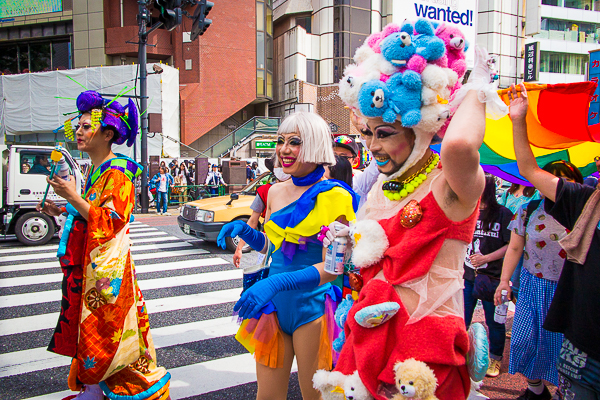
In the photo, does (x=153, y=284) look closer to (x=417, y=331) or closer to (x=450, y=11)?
(x=417, y=331)

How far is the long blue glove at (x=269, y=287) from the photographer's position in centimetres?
175

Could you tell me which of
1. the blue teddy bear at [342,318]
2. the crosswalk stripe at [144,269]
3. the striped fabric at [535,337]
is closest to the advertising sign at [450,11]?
the crosswalk stripe at [144,269]

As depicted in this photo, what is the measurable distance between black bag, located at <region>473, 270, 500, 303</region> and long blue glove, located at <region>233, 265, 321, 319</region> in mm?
2250

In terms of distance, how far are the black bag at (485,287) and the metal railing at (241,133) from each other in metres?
25.3

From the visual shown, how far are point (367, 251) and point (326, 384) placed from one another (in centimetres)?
53

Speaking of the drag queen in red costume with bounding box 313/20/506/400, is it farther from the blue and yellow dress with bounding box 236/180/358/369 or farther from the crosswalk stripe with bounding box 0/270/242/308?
the crosswalk stripe with bounding box 0/270/242/308

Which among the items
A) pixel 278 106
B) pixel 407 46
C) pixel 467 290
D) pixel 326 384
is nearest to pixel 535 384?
pixel 467 290

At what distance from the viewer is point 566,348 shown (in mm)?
2139

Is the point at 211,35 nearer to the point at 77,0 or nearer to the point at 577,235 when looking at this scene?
the point at 77,0

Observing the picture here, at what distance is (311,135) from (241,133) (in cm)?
2684

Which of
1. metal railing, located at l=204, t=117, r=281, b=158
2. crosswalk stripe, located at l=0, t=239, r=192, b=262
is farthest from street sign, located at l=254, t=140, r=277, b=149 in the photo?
crosswalk stripe, located at l=0, t=239, r=192, b=262

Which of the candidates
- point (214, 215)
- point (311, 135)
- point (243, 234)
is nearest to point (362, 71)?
point (311, 135)

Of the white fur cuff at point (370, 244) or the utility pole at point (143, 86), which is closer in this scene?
the white fur cuff at point (370, 244)

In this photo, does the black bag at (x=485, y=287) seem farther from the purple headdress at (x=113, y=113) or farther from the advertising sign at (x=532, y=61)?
the advertising sign at (x=532, y=61)
